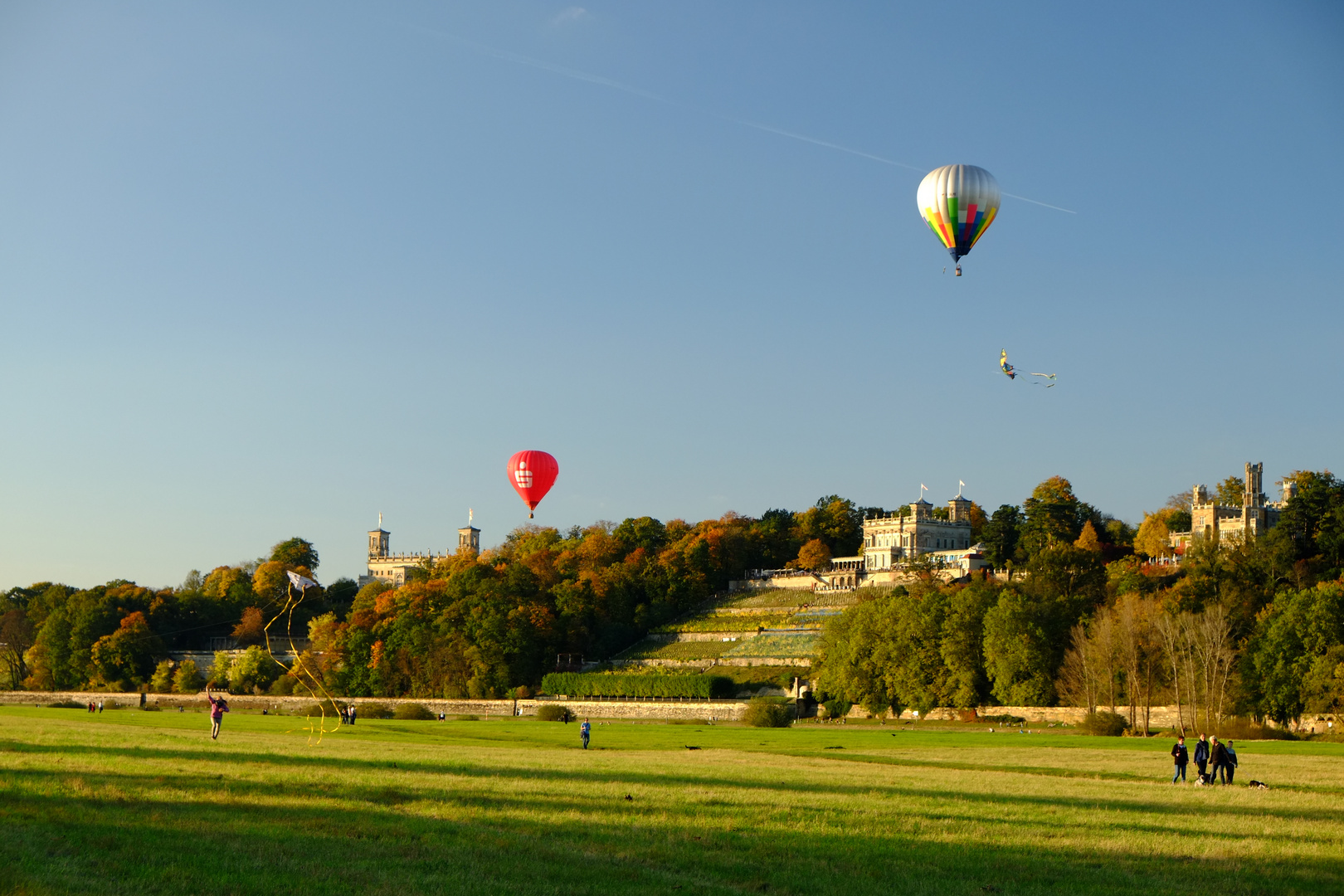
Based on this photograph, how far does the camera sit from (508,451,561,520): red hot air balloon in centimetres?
6694

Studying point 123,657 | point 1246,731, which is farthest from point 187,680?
point 1246,731

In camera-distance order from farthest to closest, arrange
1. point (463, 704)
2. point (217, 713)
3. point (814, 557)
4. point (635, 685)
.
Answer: point (814, 557) → point (635, 685) → point (463, 704) → point (217, 713)

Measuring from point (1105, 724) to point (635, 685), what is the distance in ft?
139

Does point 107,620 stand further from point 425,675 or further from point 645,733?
point 645,733

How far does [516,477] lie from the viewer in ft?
222

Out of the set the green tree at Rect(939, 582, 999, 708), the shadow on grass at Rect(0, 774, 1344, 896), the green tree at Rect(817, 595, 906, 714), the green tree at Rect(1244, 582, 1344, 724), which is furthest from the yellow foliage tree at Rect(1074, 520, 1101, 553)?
the shadow on grass at Rect(0, 774, 1344, 896)

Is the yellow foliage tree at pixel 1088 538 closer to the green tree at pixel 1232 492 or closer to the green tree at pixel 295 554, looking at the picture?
the green tree at pixel 1232 492

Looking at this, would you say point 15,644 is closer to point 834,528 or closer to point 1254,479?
point 834,528

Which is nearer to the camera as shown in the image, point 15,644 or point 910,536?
point 15,644

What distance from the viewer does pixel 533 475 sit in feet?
220

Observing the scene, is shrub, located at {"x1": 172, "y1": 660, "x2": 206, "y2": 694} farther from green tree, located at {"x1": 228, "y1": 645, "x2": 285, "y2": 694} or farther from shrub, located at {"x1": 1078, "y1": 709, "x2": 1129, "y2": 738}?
shrub, located at {"x1": 1078, "y1": 709, "x2": 1129, "y2": 738}

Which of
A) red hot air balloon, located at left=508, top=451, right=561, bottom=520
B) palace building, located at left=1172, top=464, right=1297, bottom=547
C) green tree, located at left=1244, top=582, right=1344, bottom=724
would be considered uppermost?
palace building, located at left=1172, top=464, right=1297, bottom=547

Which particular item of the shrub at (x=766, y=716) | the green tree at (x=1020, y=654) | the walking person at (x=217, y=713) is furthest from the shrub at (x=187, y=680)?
the walking person at (x=217, y=713)

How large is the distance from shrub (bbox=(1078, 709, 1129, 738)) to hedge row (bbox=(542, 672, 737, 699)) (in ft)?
114
